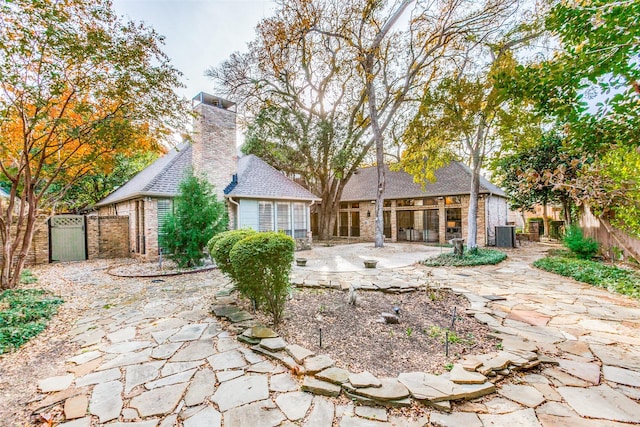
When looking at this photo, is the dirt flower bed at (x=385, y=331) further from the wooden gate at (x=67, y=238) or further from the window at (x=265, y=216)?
the wooden gate at (x=67, y=238)

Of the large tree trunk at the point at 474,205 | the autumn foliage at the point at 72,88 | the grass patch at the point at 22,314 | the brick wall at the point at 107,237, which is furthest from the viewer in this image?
the brick wall at the point at 107,237

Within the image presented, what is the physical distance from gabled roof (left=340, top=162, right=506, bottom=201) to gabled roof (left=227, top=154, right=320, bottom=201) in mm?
5962

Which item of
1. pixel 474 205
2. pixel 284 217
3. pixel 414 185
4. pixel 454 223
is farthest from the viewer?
pixel 414 185

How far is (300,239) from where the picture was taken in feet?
42.5

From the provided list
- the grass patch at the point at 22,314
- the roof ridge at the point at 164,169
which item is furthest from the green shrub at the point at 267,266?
the roof ridge at the point at 164,169

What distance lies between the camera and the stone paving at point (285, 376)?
2.04 metres

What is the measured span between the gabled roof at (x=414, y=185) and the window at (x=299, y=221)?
227 inches

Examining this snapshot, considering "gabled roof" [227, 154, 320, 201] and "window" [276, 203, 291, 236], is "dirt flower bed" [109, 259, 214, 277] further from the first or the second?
"window" [276, 203, 291, 236]

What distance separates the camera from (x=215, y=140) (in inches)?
425

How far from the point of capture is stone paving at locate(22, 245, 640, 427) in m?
2.04

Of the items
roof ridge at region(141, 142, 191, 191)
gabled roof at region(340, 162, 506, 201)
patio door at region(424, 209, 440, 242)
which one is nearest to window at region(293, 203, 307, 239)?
roof ridge at region(141, 142, 191, 191)

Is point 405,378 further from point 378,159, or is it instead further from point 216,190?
point 378,159

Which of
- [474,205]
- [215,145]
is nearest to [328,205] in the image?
[215,145]

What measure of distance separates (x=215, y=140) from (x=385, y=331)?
10.0m
